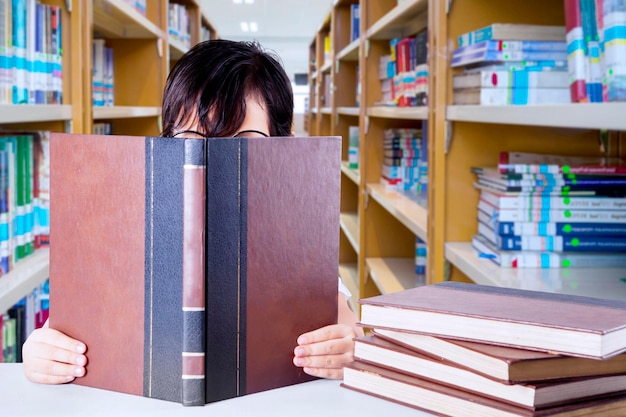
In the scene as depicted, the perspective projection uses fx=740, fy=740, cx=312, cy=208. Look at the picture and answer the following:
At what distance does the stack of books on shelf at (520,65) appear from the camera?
69.4 inches

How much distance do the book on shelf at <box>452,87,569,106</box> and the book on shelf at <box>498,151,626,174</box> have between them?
131 millimetres

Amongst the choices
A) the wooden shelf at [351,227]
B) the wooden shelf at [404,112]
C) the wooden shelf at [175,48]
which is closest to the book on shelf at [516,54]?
the wooden shelf at [404,112]

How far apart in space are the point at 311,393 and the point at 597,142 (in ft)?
4.81

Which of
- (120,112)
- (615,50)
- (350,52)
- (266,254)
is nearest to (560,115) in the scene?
(615,50)

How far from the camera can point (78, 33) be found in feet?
7.54

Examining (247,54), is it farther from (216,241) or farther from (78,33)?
(78,33)

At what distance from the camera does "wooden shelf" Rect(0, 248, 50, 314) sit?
1771 millimetres

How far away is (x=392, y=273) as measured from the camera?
10.7 ft

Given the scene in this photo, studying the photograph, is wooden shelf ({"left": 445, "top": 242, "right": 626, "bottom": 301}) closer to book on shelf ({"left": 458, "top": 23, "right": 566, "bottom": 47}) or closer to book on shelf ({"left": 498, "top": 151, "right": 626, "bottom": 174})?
book on shelf ({"left": 498, "top": 151, "right": 626, "bottom": 174})

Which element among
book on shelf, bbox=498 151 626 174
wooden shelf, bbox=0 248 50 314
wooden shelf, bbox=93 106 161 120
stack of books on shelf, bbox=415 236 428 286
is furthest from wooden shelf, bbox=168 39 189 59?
book on shelf, bbox=498 151 626 174

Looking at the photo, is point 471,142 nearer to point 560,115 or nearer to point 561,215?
point 561,215

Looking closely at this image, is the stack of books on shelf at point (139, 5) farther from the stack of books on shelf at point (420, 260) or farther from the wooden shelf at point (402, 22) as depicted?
the stack of books on shelf at point (420, 260)

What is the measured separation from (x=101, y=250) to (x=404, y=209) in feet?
6.62

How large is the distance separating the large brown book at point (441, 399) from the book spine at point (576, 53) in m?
0.81
